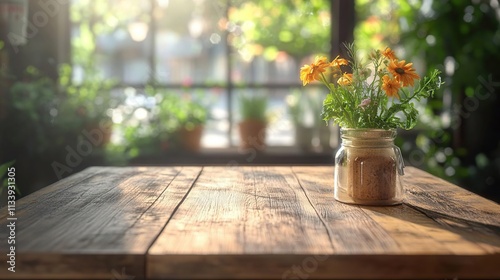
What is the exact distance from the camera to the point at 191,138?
474cm

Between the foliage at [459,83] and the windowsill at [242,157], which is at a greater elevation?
the foliage at [459,83]

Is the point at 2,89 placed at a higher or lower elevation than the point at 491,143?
higher

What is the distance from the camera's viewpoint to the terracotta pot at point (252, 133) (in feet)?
15.4

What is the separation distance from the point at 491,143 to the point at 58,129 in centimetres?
281

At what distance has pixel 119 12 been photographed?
4883mm

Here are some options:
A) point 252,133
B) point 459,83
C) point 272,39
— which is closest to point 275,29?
point 272,39

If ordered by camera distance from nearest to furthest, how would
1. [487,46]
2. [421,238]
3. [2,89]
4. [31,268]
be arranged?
[31,268] < [421,238] < [2,89] < [487,46]

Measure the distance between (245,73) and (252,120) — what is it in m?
0.39

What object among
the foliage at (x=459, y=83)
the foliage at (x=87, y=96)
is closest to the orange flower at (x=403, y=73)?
the foliage at (x=459, y=83)

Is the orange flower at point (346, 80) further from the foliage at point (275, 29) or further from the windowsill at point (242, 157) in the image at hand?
the foliage at point (275, 29)

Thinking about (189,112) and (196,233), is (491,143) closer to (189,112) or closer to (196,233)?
(189,112)

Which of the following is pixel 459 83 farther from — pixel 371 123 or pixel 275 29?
pixel 371 123

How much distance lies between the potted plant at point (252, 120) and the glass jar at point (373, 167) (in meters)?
3.10

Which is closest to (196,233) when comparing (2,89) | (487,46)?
(2,89)
